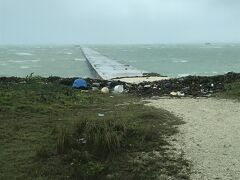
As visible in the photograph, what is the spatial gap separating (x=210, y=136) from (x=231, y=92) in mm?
7267

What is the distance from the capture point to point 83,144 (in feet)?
27.3

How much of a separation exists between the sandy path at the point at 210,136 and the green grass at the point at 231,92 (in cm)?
115

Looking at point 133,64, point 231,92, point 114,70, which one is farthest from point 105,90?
point 133,64

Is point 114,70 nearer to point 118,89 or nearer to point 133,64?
point 118,89

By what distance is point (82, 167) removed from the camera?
7117mm

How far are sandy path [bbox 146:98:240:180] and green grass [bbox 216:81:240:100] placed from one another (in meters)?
1.15

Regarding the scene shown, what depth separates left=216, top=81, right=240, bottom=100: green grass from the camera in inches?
628

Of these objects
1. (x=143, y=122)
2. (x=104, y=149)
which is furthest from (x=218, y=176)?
(x=143, y=122)

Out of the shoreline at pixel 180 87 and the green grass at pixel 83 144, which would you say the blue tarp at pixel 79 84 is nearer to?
the shoreline at pixel 180 87

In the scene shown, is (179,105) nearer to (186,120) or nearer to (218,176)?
(186,120)

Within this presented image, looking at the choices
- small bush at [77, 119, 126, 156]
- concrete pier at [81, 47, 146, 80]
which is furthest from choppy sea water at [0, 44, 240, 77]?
small bush at [77, 119, 126, 156]

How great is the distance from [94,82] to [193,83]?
4.46 m

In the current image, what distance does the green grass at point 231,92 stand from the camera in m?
16.0

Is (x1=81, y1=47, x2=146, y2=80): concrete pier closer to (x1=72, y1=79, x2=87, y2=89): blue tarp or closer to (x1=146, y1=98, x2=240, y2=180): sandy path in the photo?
(x1=72, y1=79, x2=87, y2=89): blue tarp
